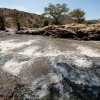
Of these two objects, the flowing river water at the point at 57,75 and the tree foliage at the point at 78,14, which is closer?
the flowing river water at the point at 57,75

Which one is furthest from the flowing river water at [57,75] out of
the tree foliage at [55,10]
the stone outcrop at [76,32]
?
the tree foliage at [55,10]

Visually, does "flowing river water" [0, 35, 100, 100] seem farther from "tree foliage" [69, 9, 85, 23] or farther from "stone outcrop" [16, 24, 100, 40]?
"tree foliage" [69, 9, 85, 23]

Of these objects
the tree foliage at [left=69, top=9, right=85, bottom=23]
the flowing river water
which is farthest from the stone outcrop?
the tree foliage at [left=69, top=9, right=85, bottom=23]

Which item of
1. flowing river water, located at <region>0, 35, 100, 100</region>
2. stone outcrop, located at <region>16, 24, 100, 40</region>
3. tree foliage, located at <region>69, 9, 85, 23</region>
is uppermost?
tree foliage, located at <region>69, 9, 85, 23</region>

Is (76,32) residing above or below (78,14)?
below

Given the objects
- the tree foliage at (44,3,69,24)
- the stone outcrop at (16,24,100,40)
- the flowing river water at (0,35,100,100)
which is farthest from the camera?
the tree foliage at (44,3,69,24)

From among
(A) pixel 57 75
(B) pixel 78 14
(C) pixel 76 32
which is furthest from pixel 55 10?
(A) pixel 57 75

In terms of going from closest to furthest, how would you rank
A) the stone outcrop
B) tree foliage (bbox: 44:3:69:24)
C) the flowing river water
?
the flowing river water
the stone outcrop
tree foliage (bbox: 44:3:69:24)

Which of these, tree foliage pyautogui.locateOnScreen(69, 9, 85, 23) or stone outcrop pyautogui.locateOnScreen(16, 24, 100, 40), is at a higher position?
tree foliage pyautogui.locateOnScreen(69, 9, 85, 23)

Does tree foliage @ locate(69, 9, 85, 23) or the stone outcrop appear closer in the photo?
the stone outcrop

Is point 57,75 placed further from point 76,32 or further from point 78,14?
point 78,14

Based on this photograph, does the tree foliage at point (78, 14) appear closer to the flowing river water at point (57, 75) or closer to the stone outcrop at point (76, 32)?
the stone outcrop at point (76, 32)

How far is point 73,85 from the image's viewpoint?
6.74m

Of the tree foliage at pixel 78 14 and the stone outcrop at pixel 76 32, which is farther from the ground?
the tree foliage at pixel 78 14
